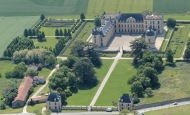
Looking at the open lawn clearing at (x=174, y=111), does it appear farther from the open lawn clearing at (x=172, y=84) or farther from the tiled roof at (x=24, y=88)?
the tiled roof at (x=24, y=88)

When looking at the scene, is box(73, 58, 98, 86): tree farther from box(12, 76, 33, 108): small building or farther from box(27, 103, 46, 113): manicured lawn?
box(27, 103, 46, 113): manicured lawn

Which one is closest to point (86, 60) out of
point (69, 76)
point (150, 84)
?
point (69, 76)

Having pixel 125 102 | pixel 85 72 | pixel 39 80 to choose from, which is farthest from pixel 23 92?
pixel 125 102

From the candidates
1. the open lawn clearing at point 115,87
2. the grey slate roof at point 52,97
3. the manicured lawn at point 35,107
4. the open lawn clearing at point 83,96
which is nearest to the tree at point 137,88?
the open lawn clearing at point 115,87

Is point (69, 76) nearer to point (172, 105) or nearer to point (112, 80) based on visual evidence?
point (112, 80)

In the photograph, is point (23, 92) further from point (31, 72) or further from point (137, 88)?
point (137, 88)
